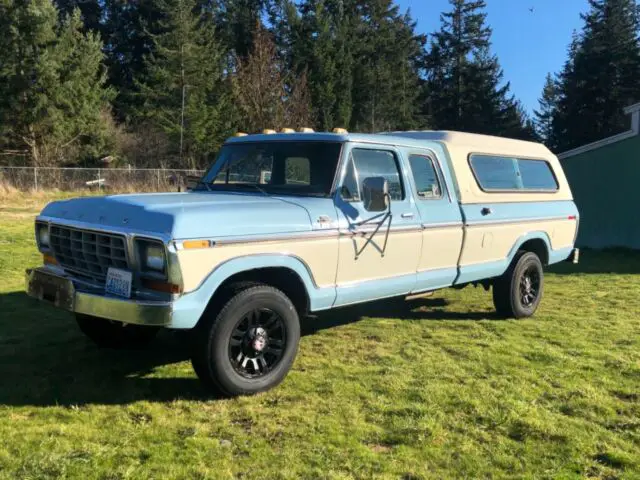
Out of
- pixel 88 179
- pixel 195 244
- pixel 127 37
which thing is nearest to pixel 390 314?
pixel 195 244

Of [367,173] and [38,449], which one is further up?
[367,173]

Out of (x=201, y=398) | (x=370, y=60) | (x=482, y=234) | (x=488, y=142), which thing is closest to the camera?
(x=201, y=398)

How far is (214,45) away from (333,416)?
4402 centimetres

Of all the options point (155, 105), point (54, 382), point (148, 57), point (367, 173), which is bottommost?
point (54, 382)

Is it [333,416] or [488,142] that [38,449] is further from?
[488,142]

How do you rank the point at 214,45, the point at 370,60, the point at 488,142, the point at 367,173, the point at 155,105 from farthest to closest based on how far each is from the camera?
the point at 370,60, the point at 214,45, the point at 155,105, the point at 488,142, the point at 367,173

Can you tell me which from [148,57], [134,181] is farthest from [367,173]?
[148,57]

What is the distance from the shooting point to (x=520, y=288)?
7.46m

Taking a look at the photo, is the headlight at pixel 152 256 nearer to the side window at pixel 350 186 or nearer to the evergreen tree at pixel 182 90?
the side window at pixel 350 186

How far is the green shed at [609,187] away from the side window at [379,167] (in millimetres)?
12926

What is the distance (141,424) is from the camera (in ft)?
13.3

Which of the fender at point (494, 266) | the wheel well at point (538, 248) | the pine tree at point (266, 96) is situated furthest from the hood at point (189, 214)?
the pine tree at point (266, 96)

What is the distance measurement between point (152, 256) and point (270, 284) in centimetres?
115

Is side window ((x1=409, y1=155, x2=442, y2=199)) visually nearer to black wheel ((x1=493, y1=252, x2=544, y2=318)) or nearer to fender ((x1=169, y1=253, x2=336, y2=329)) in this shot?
fender ((x1=169, y1=253, x2=336, y2=329))
